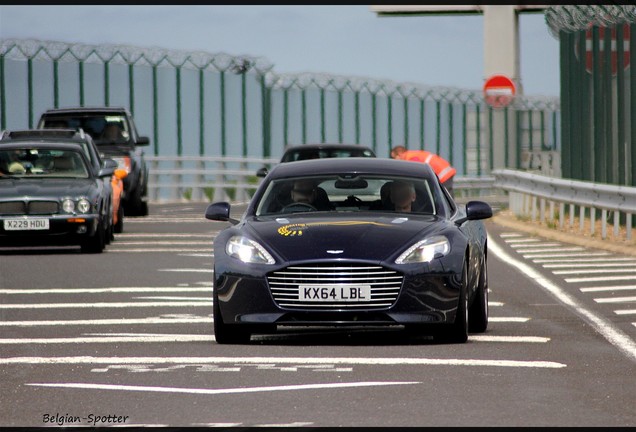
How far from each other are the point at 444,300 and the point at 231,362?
5.68 feet

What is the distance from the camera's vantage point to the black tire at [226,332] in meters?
12.4

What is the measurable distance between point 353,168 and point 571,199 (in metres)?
13.9

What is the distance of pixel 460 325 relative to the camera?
12398 mm

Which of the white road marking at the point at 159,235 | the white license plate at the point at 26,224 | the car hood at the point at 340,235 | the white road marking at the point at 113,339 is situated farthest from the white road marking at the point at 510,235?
the white road marking at the point at 113,339

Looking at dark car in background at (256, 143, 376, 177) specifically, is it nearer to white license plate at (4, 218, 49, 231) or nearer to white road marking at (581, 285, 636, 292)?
white license plate at (4, 218, 49, 231)

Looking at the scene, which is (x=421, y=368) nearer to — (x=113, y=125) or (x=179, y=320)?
(x=179, y=320)

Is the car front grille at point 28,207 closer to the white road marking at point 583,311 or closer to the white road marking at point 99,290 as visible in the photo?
the white road marking at point 99,290

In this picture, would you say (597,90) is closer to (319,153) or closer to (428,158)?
(428,158)

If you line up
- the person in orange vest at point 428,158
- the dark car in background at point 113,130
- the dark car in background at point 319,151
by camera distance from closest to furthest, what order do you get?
1. the person in orange vest at point 428,158
2. the dark car in background at point 319,151
3. the dark car in background at point 113,130

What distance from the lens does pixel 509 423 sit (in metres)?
8.48

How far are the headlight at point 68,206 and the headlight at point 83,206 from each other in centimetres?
8

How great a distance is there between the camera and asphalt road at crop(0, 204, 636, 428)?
892cm

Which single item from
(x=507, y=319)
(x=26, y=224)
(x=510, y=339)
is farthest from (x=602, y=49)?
(x=510, y=339)

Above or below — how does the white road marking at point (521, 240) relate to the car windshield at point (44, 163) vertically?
below
